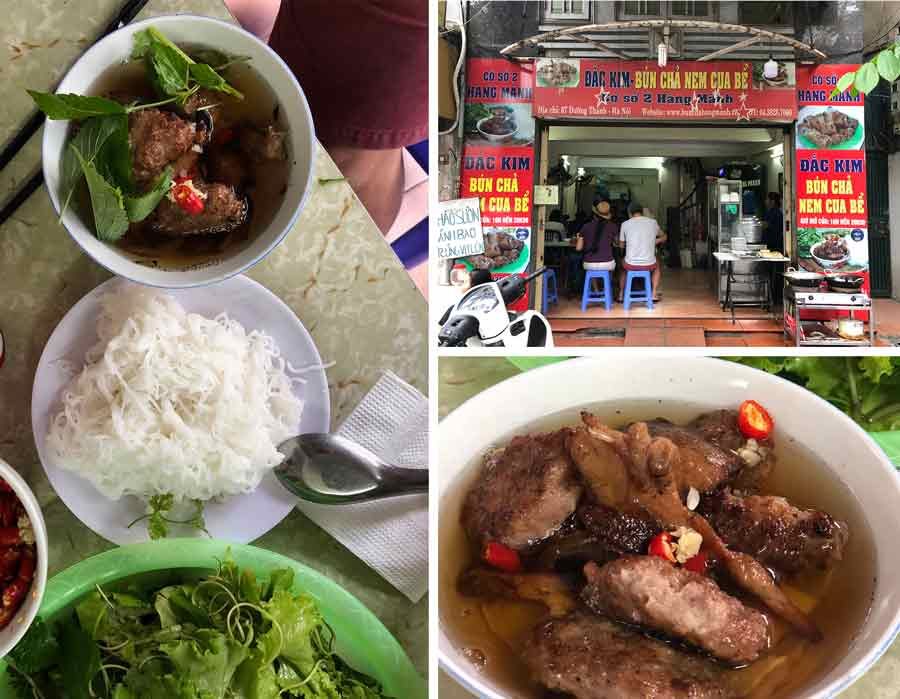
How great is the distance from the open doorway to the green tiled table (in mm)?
233

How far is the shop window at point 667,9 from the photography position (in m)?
0.90

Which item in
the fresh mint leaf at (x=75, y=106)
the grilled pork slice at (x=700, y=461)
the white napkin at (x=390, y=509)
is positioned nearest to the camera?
the fresh mint leaf at (x=75, y=106)

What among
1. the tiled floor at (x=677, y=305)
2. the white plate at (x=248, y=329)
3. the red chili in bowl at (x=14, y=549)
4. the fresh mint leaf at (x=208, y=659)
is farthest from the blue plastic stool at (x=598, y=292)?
the red chili in bowl at (x=14, y=549)

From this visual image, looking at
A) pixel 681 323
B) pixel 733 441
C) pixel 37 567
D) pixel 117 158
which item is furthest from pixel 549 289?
pixel 37 567

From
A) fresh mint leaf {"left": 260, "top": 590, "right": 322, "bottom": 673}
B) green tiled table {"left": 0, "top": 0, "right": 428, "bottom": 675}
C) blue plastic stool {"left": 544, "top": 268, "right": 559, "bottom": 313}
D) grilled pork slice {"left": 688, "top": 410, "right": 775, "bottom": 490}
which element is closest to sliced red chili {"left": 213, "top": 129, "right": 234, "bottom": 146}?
green tiled table {"left": 0, "top": 0, "right": 428, "bottom": 675}

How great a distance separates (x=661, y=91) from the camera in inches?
34.9

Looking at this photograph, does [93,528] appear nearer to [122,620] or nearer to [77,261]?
[122,620]

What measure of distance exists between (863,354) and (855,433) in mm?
96

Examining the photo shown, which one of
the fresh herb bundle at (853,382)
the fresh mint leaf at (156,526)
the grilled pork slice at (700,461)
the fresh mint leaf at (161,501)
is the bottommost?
the fresh mint leaf at (156,526)

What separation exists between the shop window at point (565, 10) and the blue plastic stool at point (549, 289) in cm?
30

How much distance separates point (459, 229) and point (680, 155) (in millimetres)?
266

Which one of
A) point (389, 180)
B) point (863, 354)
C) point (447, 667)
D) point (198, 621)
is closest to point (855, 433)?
point (863, 354)

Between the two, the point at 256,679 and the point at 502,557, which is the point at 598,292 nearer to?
the point at 502,557

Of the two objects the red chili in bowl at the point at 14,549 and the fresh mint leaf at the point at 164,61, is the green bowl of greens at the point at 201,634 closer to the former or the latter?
the red chili in bowl at the point at 14,549
